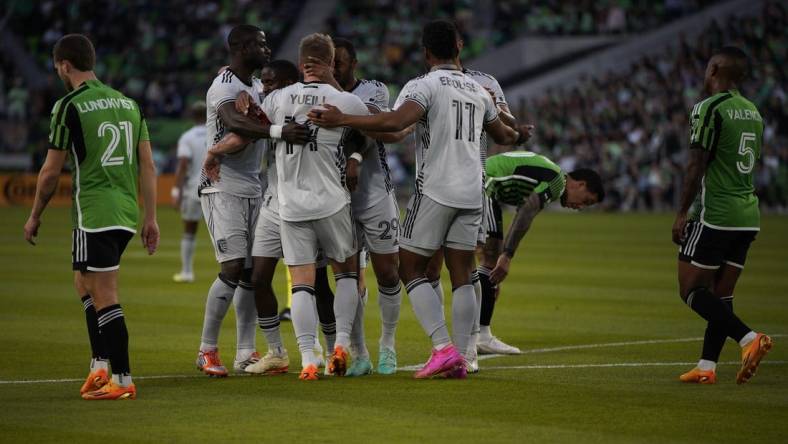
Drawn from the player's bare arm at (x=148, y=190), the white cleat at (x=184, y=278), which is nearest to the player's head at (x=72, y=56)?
the player's bare arm at (x=148, y=190)

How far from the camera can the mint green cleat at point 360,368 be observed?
974 centimetres

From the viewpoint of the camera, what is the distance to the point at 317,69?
9.32m

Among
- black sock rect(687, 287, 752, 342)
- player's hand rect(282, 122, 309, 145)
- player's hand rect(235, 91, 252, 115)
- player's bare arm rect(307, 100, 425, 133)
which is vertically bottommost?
black sock rect(687, 287, 752, 342)

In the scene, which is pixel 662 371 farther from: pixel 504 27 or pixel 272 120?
pixel 504 27

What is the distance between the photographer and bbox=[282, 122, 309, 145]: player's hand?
30.2ft

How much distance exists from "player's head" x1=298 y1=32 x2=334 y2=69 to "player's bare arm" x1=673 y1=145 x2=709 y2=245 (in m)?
2.56

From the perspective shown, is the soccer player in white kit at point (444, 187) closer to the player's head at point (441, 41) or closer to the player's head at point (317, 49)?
the player's head at point (441, 41)

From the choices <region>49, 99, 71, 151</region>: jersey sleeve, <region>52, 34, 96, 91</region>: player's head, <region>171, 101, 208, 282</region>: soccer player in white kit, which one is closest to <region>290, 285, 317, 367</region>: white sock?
<region>49, 99, 71, 151</region>: jersey sleeve

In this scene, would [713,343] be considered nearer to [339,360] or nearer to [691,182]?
[691,182]

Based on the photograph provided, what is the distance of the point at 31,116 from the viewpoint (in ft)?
147

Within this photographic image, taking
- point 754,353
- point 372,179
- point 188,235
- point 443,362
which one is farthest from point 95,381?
point 188,235

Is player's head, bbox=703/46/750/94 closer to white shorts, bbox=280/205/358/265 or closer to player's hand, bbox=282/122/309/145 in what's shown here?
white shorts, bbox=280/205/358/265

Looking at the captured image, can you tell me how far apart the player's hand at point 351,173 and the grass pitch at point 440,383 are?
4.47ft

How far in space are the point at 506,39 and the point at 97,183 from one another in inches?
1584
